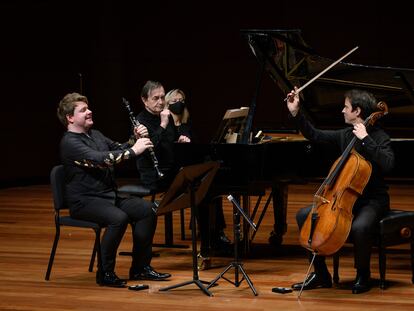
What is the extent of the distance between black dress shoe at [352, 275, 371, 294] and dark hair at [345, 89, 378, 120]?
34.9 inches

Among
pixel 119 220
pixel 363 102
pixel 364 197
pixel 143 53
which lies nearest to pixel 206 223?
pixel 119 220

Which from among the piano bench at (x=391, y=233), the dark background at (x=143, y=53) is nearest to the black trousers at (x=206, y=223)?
the piano bench at (x=391, y=233)

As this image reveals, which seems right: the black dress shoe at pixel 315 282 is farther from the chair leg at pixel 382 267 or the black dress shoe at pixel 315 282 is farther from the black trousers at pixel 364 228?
the chair leg at pixel 382 267

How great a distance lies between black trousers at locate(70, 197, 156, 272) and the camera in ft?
16.0

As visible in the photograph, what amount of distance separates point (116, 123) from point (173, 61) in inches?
39.3

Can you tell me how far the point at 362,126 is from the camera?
15.2 ft

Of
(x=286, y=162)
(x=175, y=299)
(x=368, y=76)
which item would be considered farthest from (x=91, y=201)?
(x=368, y=76)

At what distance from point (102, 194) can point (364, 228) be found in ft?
4.92

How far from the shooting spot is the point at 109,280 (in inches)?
191

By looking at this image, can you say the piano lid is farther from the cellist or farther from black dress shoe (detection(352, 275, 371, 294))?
black dress shoe (detection(352, 275, 371, 294))

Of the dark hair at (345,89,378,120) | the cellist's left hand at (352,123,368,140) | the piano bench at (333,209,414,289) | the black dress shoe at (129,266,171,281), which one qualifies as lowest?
the black dress shoe at (129,266,171,281)

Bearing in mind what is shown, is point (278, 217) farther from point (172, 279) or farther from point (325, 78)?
point (172, 279)

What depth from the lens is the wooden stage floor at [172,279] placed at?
444cm

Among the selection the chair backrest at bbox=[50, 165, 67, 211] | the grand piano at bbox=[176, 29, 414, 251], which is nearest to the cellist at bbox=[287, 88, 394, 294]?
the grand piano at bbox=[176, 29, 414, 251]
